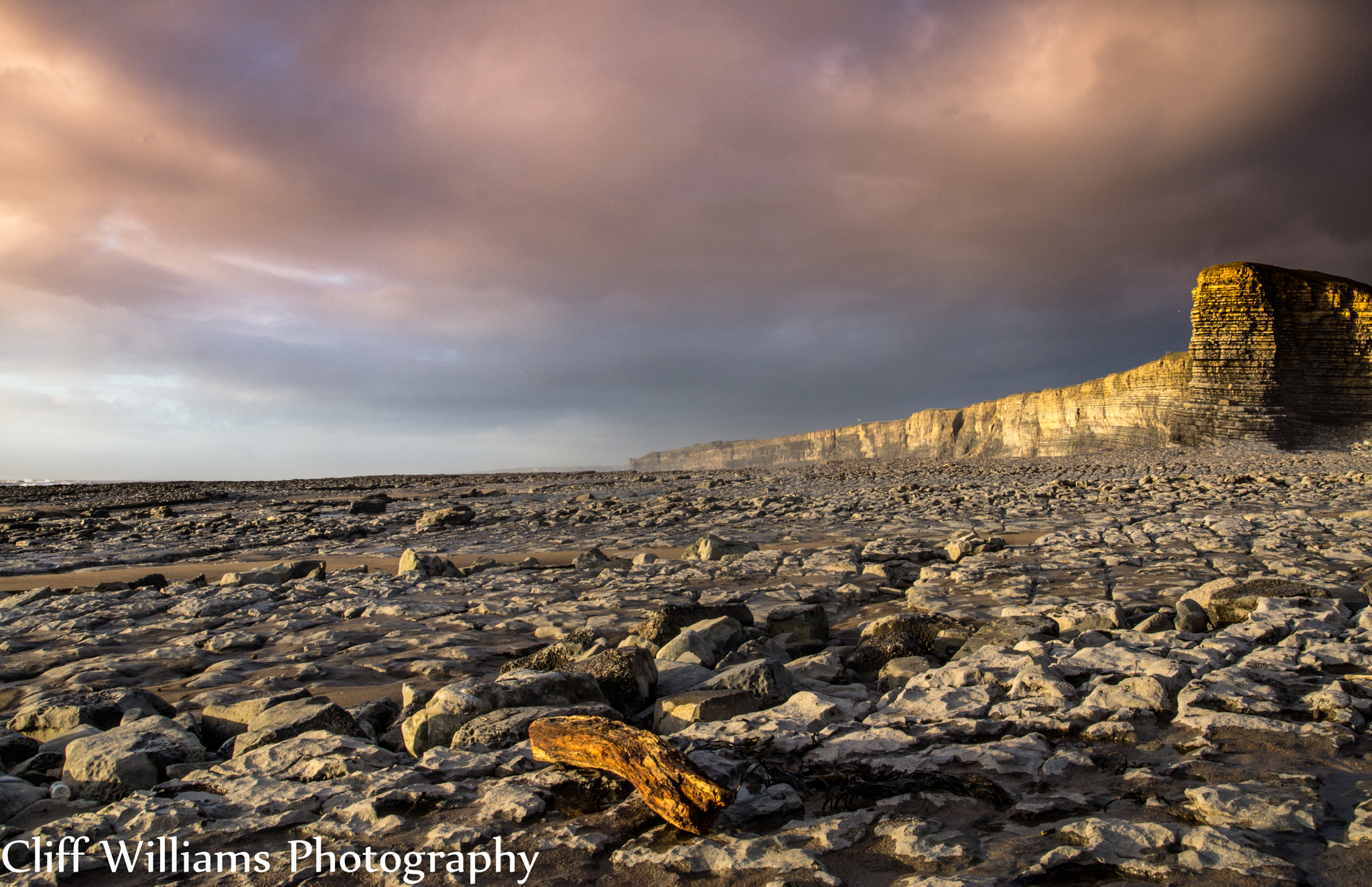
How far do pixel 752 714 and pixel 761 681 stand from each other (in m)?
0.23

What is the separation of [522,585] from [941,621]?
3.91 m

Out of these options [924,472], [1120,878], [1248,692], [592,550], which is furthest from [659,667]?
[924,472]

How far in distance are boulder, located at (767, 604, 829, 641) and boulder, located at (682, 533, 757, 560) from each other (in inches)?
116

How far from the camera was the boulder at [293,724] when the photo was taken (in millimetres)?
2496

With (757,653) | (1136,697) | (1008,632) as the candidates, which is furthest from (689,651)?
(1136,697)

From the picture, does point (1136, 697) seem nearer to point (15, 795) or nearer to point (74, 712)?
point (15, 795)

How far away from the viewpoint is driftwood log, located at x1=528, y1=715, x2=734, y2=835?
1.76 m

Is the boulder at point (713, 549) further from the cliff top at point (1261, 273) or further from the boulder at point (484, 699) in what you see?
the cliff top at point (1261, 273)

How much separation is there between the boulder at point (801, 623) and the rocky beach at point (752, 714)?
1.4 inches

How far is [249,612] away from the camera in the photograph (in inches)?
207

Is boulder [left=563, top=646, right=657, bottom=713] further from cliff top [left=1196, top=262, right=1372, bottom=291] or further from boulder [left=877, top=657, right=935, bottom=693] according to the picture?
cliff top [left=1196, top=262, right=1372, bottom=291]

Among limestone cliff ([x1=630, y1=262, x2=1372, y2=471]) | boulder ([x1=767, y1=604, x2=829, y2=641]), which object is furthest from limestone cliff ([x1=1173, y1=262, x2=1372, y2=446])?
boulder ([x1=767, y1=604, x2=829, y2=641])

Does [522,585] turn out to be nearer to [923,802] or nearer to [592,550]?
[592,550]

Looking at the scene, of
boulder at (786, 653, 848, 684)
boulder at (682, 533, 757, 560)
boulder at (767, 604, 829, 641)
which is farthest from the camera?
boulder at (682, 533, 757, 560)
